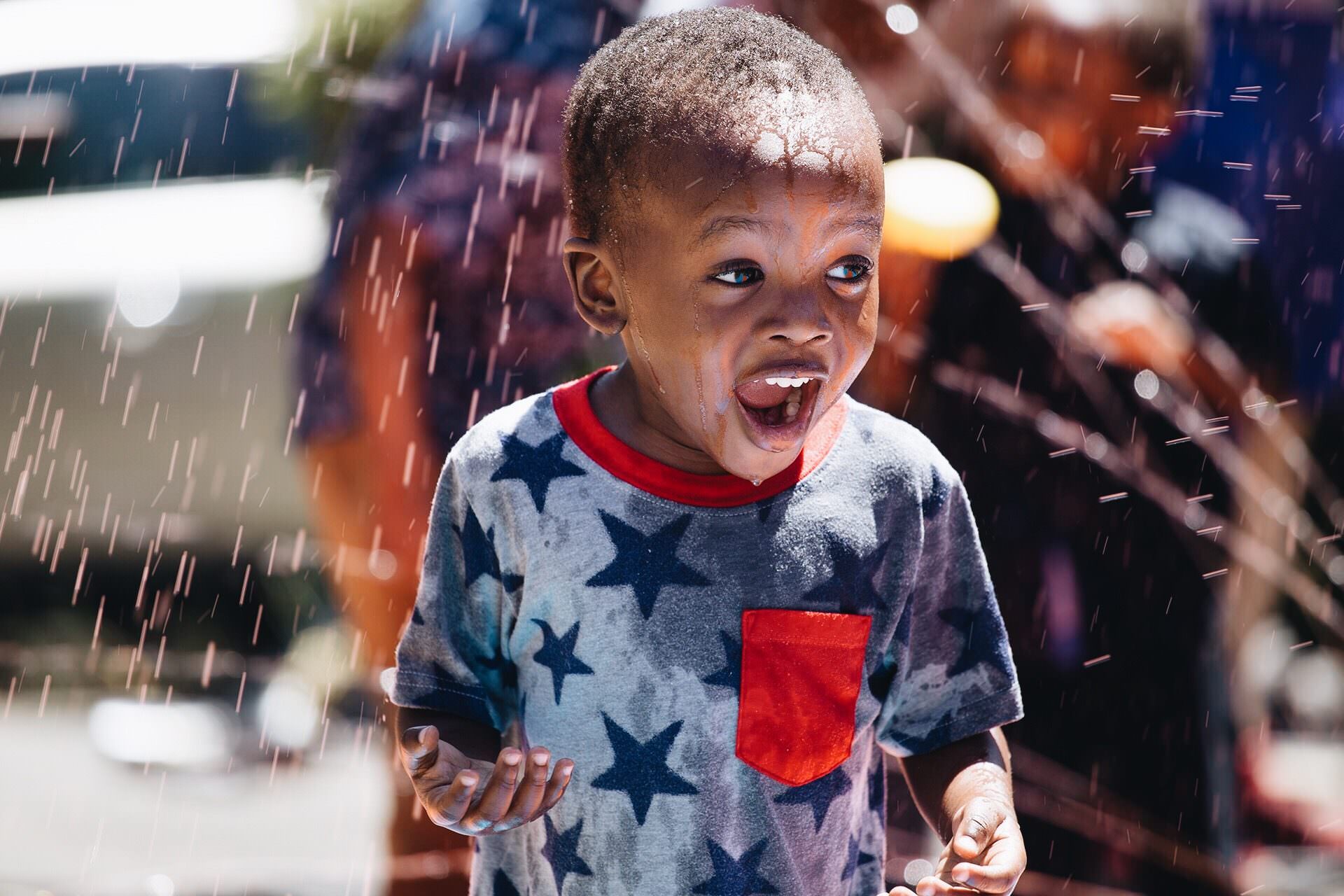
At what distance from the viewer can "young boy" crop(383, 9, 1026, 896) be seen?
638mm

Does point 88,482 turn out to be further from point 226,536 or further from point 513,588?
point 513,588

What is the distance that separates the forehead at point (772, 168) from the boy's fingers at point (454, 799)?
0.33 metres

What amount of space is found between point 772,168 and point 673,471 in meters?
0.21

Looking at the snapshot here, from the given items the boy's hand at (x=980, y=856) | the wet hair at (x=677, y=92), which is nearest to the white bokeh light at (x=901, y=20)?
the wet hair at (x=677, y=92)

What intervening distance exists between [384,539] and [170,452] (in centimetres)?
171

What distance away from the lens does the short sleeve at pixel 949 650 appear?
2.54 feet

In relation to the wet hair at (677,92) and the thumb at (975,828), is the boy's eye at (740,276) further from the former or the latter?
the thumb at (975,828)

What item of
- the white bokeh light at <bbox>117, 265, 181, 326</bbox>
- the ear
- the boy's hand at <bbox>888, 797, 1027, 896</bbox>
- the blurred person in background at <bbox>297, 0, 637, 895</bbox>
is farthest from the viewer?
the white bokeh light at <bbox>117, 265, 181, 326</bbox>

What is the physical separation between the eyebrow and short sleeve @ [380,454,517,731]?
9.5 inches

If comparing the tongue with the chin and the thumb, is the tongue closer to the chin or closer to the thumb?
the chin

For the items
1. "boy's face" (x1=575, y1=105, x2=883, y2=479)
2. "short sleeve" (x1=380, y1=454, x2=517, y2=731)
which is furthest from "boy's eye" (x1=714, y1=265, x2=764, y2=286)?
"short sleeve" (x1=380, y1=454, x2=517, y2=731)

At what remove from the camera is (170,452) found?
2930 mm

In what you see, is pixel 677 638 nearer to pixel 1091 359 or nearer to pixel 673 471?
pixel 673 471

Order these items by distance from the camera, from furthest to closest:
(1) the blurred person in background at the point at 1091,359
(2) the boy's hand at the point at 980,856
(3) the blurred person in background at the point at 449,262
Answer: (1) the blurred person in background at the point at 1091,359 < (3) the blurred person in background at the point at 449,262 < (2) the boy's hand at the point at 980,856
